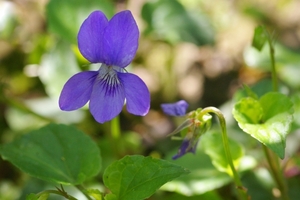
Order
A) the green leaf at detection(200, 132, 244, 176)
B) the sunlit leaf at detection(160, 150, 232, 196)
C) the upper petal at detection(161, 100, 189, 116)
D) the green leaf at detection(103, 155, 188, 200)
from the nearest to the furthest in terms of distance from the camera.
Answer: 1. the green leaf at detection(103, 155, 188, 200)
2. the upper petal at detection(161, 100, 189, 116)
3. the green leaf at detection(200, 132, 244, 176)
4. the sunlit leaf at detection(160, 150, 232, 196)

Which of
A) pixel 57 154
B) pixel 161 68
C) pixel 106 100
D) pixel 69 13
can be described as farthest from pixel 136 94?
pixel 161 68

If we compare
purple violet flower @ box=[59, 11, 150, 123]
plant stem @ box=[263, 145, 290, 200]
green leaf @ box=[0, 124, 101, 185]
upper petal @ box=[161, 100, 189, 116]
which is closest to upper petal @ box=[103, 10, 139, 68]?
purple violet flower @ box=[59, 11, 150, 123]

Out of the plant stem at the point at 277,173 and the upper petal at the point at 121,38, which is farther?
the plant stem at the point at 277,173

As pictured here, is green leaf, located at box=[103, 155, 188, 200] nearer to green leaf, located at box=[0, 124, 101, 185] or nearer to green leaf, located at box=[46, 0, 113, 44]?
green leaf, located at box=[0, 124, 101, 185]

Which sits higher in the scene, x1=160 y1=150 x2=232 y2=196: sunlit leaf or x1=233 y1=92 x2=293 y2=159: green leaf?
x1=233 y1=92 x2=293 y2=159: green leaf

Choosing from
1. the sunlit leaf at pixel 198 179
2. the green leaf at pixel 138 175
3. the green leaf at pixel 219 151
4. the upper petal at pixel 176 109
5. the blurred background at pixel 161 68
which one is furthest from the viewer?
the blurred background at pixel 161 68

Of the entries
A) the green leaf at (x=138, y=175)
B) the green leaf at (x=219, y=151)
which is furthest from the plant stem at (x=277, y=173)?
the green leaf at (x=138, y=175)

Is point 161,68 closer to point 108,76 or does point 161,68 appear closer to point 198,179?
point 198,179

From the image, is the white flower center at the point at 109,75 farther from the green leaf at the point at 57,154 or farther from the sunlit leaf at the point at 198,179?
the sunlit leaf at the point at 198,179
